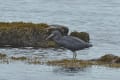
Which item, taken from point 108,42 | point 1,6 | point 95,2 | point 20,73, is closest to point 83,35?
point 108,42

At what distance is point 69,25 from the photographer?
49.9 m

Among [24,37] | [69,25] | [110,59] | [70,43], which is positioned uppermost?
[70,43]

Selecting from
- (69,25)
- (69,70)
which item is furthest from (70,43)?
(69,25)

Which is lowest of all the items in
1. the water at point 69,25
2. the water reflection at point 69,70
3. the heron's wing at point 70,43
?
the water at point 69,25

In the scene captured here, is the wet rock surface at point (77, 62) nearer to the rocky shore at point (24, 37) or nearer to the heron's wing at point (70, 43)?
the heron's wing at point (70, 43)

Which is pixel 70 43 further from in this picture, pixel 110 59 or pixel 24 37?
pixel 24 37

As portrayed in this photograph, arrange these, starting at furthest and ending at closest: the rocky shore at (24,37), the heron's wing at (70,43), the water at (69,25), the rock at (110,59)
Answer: the rocky shore at (24,37)
the rock at (110,59)
the heron's wing at (70,43)
the water at (69,25)

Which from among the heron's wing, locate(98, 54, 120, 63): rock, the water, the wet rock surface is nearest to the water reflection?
the water

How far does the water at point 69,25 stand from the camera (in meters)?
23.1

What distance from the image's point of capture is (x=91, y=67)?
24.7 metres

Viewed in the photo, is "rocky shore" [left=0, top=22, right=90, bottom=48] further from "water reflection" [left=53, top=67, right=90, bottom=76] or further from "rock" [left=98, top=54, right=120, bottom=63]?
"water reflection" [left=53, top=67, right=90, bottom=76]

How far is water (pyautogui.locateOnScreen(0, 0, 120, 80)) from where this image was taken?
75.8ft

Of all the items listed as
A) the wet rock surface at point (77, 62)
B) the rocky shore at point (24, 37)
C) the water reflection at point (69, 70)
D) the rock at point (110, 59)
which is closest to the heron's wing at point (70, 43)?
the wet rock surface at point (77, 62)

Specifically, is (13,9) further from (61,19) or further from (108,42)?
(108,42)
